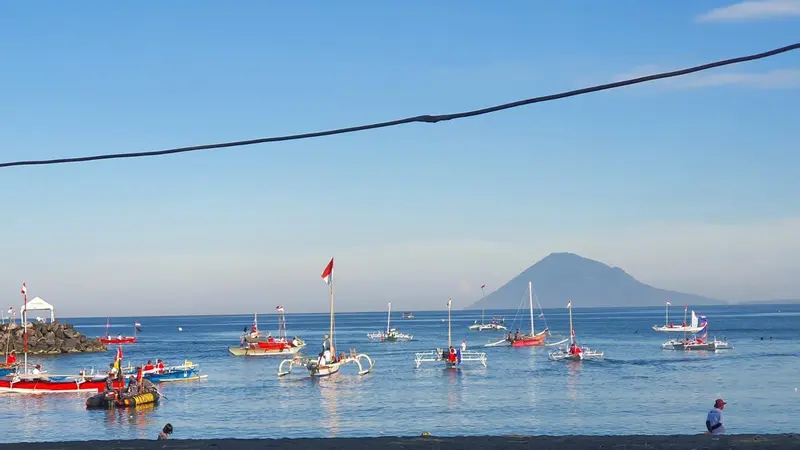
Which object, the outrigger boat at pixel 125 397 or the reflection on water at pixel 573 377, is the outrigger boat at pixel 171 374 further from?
the reflection on water at pixel 573 377

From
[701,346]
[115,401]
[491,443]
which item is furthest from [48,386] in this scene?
[701,346]

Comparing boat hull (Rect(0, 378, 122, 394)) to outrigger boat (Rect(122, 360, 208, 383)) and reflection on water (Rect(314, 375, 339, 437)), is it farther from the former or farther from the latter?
reflection on water (Rect(314, 375, 339, 437))

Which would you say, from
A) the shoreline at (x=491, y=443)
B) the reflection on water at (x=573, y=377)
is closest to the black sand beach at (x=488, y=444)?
the shoreline at (x=491, y=443)

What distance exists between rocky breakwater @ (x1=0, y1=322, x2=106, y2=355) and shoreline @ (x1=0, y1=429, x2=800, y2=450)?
104 meters

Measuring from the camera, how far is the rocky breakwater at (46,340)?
117 meters

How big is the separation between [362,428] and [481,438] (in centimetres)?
3222

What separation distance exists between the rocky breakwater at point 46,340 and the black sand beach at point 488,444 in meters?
104

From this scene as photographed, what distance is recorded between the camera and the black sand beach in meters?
14.7

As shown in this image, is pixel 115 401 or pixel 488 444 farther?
pixel 115 401

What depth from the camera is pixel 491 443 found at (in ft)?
50.3

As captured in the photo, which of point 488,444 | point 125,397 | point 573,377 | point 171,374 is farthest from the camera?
point 573,377

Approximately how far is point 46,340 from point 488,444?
118m

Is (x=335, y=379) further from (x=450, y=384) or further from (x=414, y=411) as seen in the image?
(x=414, y=411)

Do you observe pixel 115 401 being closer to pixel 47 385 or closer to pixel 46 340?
pixel 47 385
